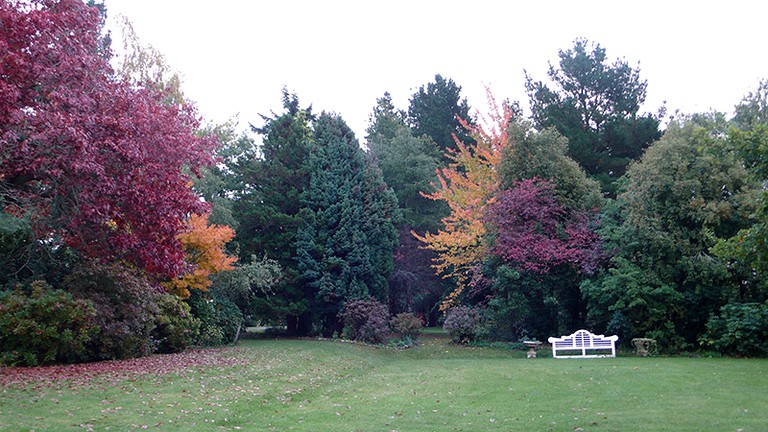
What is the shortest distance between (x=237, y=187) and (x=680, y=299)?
66.6 ft

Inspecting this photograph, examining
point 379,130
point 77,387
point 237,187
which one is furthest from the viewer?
point 379,130

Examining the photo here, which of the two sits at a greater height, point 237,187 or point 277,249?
point 237,187

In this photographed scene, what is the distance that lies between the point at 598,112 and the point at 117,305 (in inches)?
1047

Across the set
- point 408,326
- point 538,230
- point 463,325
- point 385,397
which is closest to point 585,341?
point 538,230

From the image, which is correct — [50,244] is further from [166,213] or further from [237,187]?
[237,187]

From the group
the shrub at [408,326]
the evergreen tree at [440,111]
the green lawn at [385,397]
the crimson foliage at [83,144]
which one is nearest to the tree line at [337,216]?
the crimson foliage at [83,144]

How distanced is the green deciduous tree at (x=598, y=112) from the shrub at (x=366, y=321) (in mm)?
13505

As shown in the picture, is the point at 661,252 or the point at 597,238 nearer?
the point at 661,252

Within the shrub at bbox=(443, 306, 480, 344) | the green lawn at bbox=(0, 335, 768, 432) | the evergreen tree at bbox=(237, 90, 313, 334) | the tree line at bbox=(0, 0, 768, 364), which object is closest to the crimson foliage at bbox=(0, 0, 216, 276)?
the tree line at bbox=(0, 0, 768, 364)

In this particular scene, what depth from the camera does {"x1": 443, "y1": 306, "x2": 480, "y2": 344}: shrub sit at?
25125 millimetres

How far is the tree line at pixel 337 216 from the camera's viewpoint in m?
11.3

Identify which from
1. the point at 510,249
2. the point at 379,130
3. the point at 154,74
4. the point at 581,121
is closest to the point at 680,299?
the point at 510,249

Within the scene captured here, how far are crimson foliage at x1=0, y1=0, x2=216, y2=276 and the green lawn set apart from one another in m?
3.08

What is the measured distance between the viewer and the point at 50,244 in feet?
52.9
